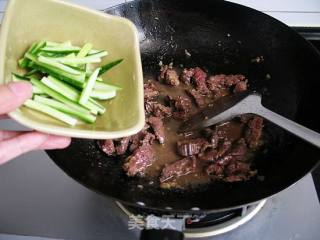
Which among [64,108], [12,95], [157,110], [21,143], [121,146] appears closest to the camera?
[12,95]

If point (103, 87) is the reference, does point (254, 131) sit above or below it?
below

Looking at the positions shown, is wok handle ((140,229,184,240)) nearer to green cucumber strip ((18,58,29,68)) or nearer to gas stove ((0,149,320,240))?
gas stove ((0,149,320,240))

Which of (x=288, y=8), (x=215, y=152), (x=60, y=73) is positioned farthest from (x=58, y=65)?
(x=288, y=8)

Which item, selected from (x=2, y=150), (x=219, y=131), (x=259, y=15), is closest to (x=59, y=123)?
(x=2, y=150)

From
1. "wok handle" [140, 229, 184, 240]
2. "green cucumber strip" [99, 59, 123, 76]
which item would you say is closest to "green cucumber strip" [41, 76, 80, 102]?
"green cucumber strip" [99, 59, 123, 76]

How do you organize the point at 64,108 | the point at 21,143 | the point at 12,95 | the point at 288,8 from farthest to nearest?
the point at 288,8
the point at 64,108
the point at 21,143
the point at 12,95

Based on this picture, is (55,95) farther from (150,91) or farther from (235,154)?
(235,154)
